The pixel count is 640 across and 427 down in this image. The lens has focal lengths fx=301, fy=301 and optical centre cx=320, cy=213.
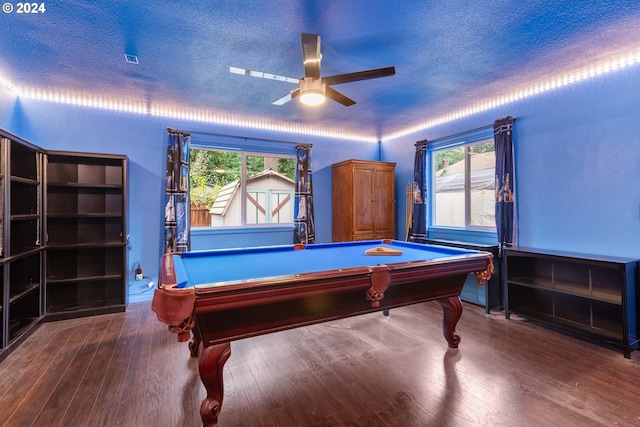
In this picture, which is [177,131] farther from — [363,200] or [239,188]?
[363,200]

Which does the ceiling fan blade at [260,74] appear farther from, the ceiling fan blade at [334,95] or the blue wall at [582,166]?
the blue wall at [582,166]

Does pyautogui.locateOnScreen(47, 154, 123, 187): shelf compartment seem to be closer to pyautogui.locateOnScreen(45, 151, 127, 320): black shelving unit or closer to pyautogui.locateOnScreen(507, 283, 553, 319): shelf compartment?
pyautogui.locateOnScreen(45, 151, 127, 320): black shelving unit

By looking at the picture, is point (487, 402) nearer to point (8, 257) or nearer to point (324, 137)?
point (8, 257)

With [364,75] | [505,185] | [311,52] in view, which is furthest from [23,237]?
[505,185]

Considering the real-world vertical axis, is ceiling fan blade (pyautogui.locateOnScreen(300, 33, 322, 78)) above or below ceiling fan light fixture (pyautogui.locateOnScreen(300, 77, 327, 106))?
above

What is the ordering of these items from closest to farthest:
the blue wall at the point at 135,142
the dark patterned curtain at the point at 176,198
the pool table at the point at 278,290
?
the pool table at the point at 278,290 < the blue wall at the point at 135,142 < the dark patterned curtain at the point at 176,198

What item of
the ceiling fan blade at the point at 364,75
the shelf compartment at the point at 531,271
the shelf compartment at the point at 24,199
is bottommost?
Answer: the shelf compartment at the point at 531,271

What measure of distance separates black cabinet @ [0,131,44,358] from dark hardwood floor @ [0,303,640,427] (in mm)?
277

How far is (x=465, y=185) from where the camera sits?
14.7ft

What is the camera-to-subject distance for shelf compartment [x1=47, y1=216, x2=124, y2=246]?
3.50m

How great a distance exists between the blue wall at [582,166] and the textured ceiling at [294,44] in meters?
0.36

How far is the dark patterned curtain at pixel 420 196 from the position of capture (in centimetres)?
480

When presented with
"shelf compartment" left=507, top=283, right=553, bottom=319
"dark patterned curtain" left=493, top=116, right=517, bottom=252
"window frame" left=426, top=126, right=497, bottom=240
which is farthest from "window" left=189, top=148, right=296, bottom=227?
"shelf compartment" left=507, top=283, right=553, bottom=319

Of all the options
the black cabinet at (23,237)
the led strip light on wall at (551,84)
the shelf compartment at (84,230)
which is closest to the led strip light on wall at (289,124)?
the led strip light on wall at (551,84)
